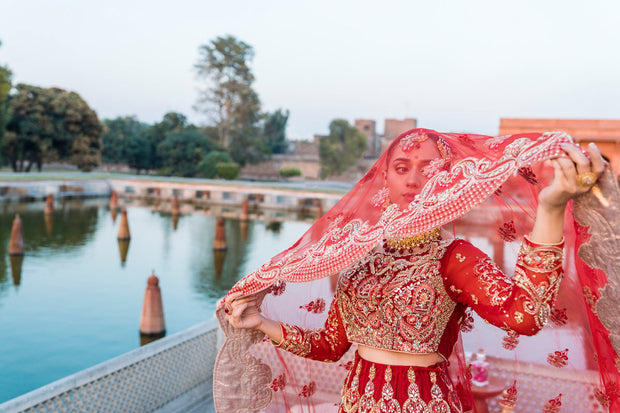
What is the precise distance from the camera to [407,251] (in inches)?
60.0

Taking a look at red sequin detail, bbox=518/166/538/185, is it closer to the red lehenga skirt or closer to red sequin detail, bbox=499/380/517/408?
the red lehenga skirt

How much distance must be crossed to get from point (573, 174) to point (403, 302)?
0.56 metres

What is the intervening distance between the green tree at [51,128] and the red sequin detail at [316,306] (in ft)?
80.6

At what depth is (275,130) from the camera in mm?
39938

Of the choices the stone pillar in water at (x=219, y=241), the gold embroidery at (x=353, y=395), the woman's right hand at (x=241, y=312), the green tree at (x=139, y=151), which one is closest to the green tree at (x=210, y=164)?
the green tree at (x=139, y=151)

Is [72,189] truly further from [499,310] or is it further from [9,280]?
[499,310]

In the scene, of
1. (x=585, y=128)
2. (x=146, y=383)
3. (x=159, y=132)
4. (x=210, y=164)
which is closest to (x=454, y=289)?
(x=146, y=383)

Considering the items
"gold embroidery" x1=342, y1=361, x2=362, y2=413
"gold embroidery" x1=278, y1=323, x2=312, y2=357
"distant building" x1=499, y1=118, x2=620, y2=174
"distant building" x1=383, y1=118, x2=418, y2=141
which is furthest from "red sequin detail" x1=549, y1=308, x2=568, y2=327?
"distant building" x1=383, y1=118, x2=418, y2=141

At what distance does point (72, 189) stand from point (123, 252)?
1233 centimetres

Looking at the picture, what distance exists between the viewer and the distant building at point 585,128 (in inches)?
Answer: 605

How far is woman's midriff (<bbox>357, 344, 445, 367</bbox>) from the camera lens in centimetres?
147

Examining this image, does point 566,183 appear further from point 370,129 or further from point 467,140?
point 370,129

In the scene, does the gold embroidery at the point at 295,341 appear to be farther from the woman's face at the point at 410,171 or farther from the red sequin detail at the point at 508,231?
the red sequin detail at the point at 508,231

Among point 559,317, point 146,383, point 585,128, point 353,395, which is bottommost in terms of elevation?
point 146,383
